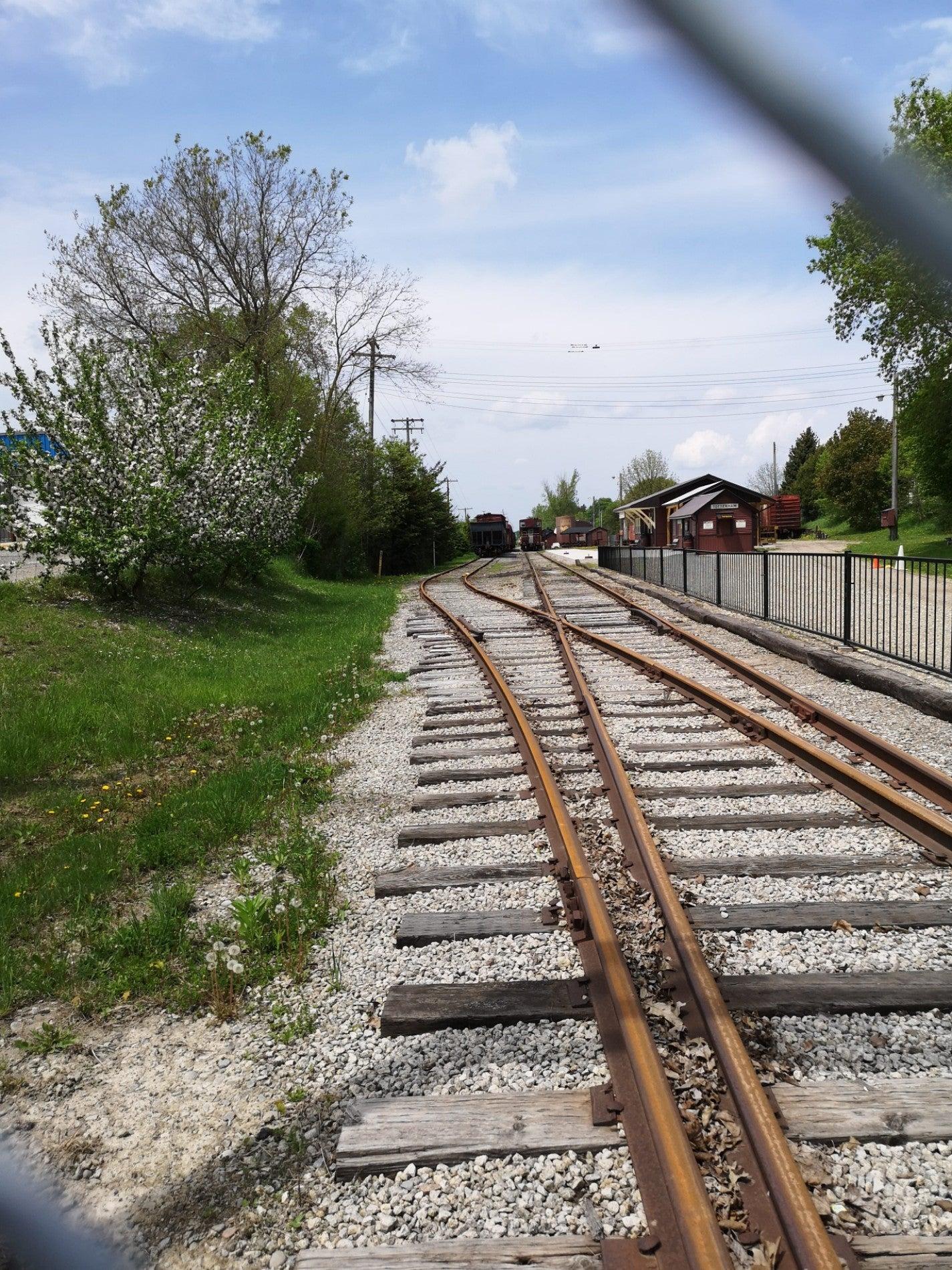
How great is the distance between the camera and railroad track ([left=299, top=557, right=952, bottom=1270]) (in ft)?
7.54

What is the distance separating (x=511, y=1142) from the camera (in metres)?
2.65

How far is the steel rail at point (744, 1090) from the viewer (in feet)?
7.09

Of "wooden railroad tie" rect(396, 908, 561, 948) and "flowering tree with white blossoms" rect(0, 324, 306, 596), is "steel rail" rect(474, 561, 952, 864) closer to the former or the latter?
"wooden railroad tie" rect(396, 908, 561, 948)

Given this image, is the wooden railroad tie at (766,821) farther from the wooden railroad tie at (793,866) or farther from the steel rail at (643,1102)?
the steel rail at (643,1102)

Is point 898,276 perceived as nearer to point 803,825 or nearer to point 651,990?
point 651,990

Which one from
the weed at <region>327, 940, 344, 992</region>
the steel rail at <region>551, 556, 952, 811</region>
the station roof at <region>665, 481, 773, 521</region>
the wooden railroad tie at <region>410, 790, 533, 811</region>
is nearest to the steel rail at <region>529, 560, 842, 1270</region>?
the wooden railroad tie at <region>410, 790, 533, 811</region>

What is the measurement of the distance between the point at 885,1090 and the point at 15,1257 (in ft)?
8.01

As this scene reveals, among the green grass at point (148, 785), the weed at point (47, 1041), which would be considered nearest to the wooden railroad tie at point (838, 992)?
the green grass at point (148, 785)

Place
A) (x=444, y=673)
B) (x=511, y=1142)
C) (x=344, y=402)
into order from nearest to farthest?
(x=511, y=1142) < (x=444, y=673) < (x=344, y=402)

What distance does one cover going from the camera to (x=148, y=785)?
690cm

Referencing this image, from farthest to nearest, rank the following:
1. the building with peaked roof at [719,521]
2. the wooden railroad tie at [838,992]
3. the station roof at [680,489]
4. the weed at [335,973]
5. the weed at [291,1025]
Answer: the station roof at [680,489], the building with peaked roof at [719,521], the weed at [335,973], the weed at [291,1025], the wooden railroad tie at [838,992]

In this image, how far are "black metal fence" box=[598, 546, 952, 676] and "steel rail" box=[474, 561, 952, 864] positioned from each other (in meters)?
2.32

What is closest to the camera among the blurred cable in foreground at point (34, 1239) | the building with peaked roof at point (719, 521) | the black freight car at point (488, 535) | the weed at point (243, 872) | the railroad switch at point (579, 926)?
the blurred cable in foreground at point (34, 1239)

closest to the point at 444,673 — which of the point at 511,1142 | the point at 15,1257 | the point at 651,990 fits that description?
the point at 651,990
